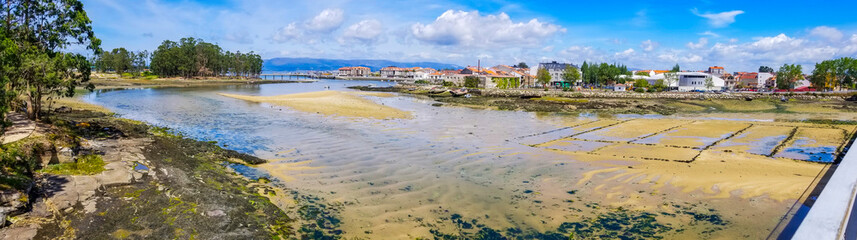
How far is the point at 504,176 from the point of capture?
49.1 ft

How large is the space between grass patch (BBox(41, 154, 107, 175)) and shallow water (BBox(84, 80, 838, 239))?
4017 mm

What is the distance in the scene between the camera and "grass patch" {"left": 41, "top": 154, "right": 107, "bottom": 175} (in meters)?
10.8

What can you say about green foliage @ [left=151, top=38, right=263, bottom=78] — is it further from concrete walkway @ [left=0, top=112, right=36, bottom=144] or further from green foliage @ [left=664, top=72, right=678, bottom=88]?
green foliage @ [left=664, top=72, right=678, bottom=88]

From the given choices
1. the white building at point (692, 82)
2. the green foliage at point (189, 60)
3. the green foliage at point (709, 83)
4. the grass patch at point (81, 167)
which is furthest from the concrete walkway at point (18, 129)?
the white building at point (692, 82)

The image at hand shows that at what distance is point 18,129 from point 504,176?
1705cm

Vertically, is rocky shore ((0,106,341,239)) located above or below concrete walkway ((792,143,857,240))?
below

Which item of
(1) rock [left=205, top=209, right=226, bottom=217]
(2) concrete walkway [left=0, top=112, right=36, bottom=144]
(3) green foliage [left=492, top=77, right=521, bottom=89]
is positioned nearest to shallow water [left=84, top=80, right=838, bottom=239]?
(1) rock [left=205, top=209, right=226, bottom=217]

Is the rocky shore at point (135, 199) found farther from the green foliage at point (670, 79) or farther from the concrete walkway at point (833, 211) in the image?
the green foliage at point (670, 79)

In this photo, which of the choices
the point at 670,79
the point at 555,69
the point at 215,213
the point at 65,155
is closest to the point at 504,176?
the point at 215,213

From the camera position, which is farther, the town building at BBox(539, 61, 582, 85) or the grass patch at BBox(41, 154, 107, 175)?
the town building at BBox(539, 61, 582, 85)

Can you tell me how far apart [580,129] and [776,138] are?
422 inches

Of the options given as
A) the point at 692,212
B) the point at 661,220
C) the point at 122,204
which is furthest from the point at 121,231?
the point at 692,212

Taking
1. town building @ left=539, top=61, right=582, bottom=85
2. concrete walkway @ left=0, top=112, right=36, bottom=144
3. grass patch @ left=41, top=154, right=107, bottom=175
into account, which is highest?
town building @ left=539, top=61, right=582, bottom=85

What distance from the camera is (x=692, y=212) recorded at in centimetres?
1098
